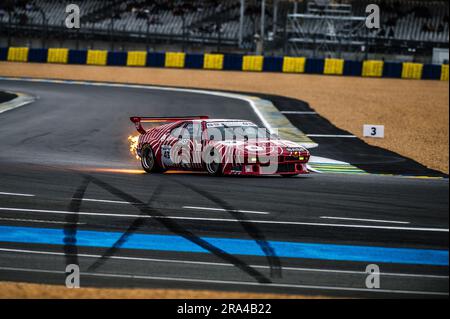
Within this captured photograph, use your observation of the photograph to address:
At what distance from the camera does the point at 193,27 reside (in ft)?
196

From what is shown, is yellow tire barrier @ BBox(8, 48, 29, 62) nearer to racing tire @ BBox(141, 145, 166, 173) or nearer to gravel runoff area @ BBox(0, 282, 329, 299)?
racing tire @ BBox(141, 145, 166, 173)

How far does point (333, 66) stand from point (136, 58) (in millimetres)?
11788

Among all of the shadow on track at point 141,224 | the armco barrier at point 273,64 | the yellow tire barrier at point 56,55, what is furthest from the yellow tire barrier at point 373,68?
the shadow on track at point 141,224

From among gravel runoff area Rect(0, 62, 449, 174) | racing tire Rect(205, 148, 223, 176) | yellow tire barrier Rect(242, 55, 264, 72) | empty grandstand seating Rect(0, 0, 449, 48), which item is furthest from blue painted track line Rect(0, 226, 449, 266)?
empty grandstand seating Rect(0, 0, 449, 48)

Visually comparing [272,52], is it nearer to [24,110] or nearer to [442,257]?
[24,110]

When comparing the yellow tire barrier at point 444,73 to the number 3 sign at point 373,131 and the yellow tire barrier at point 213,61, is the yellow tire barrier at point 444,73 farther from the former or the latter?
the number 3 sign at point 373,131

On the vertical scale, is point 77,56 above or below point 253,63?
below

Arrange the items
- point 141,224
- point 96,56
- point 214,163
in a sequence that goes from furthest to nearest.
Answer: point 96,56 → point 214,163 → point 141,224

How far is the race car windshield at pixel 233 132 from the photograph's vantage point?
14.3 meters

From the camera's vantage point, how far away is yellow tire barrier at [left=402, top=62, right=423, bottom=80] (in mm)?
51031

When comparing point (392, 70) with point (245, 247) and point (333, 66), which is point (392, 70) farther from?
point (245, 247)

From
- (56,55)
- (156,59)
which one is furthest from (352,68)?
(56,55)

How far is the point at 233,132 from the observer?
1446cm

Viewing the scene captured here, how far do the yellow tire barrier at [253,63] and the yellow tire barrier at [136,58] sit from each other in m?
6.01
